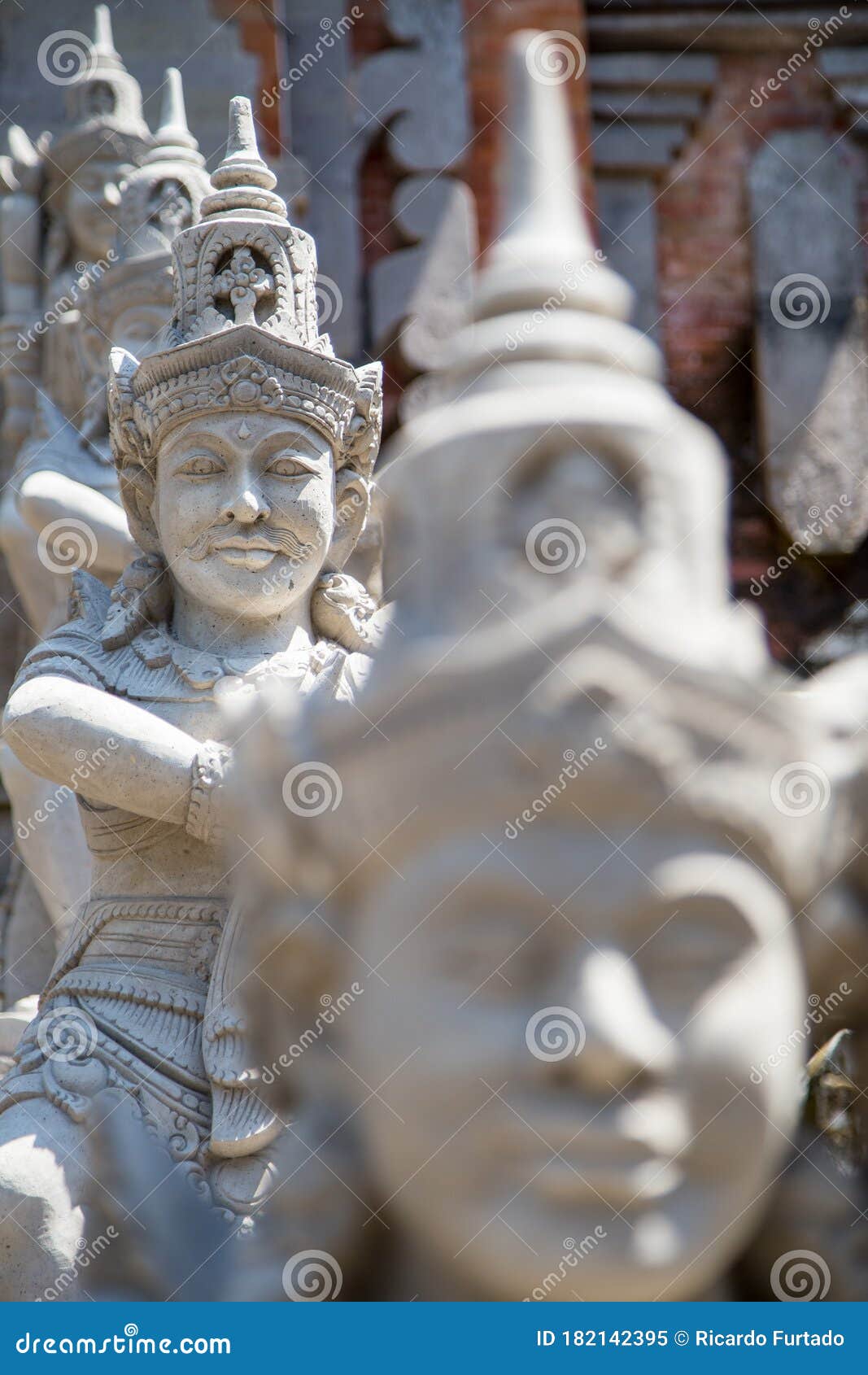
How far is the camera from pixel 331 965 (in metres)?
2.32

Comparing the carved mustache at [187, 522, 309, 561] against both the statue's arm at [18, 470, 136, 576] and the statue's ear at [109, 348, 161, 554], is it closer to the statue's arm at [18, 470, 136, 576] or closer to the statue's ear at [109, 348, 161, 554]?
the statue's ear at [109, 348, 161, 554]

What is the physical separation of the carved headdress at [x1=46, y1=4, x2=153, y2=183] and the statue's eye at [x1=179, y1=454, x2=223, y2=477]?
9.54 feet

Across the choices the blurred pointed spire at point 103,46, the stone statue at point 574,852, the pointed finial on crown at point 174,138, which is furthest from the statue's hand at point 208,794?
the blurred pointed spire at point 103,46

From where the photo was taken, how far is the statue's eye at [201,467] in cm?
337

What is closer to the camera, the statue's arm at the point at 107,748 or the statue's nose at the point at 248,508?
the statue's arm at the point at 107,748

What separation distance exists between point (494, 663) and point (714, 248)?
20.1ft

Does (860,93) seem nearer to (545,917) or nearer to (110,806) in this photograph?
(110,806)

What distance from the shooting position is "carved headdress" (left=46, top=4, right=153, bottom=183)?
6.02 metres

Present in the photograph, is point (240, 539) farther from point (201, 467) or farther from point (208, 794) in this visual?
point (208, 794)

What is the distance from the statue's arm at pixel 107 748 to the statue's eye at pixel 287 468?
49 cm

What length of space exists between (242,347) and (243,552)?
0.36 metres

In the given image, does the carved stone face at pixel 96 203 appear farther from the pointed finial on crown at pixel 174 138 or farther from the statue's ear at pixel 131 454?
the statue's ear at pixel 131 454

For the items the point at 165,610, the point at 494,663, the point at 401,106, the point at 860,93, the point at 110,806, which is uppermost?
the point at 860,93

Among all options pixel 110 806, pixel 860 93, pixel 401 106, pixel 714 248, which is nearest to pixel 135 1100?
pixel 110 806
